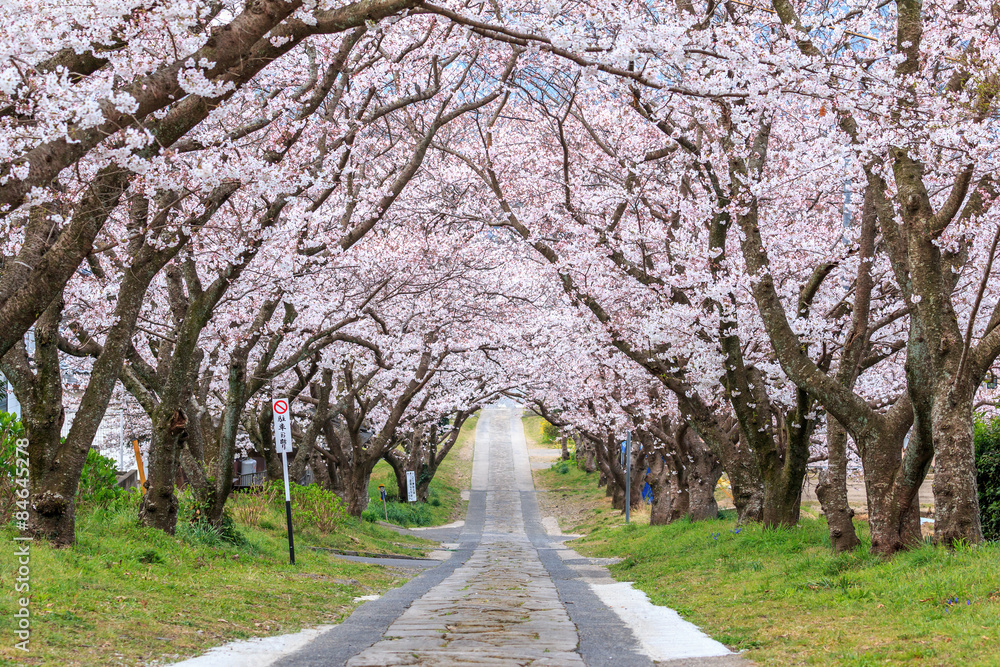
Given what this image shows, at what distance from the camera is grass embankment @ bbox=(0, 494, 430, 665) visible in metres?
6.45

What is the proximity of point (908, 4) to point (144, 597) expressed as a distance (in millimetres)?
10370

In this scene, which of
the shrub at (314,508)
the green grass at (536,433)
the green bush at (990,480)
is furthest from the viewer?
the green grass at (536,433)

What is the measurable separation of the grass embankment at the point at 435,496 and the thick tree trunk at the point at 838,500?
1837 centimetres

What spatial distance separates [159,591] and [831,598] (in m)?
7.15

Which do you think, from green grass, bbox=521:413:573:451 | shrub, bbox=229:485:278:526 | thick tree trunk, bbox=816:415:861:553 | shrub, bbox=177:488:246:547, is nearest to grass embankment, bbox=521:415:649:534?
green grass, bbox=521:413:573:451

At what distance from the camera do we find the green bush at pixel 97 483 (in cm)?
1171

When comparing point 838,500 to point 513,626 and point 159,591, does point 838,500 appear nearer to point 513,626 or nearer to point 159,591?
point 513,626

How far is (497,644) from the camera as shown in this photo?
7.36 metres

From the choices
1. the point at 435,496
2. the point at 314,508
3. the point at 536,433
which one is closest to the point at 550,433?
the point at 536,433

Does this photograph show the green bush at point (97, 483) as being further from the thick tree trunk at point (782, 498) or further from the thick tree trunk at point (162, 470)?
the thick tree trunk at point (782, 498)

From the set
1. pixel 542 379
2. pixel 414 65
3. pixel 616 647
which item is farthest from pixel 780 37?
pixel 542 379

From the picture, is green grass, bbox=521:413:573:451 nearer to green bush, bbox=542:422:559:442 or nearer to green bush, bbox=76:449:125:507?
green bush, bbox=542:422:559:442

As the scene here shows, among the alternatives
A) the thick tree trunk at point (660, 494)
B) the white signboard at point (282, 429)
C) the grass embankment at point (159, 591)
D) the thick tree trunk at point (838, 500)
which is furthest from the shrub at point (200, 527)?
the thick tree trunk at point (660, 494)

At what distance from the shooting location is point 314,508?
18969 mm
